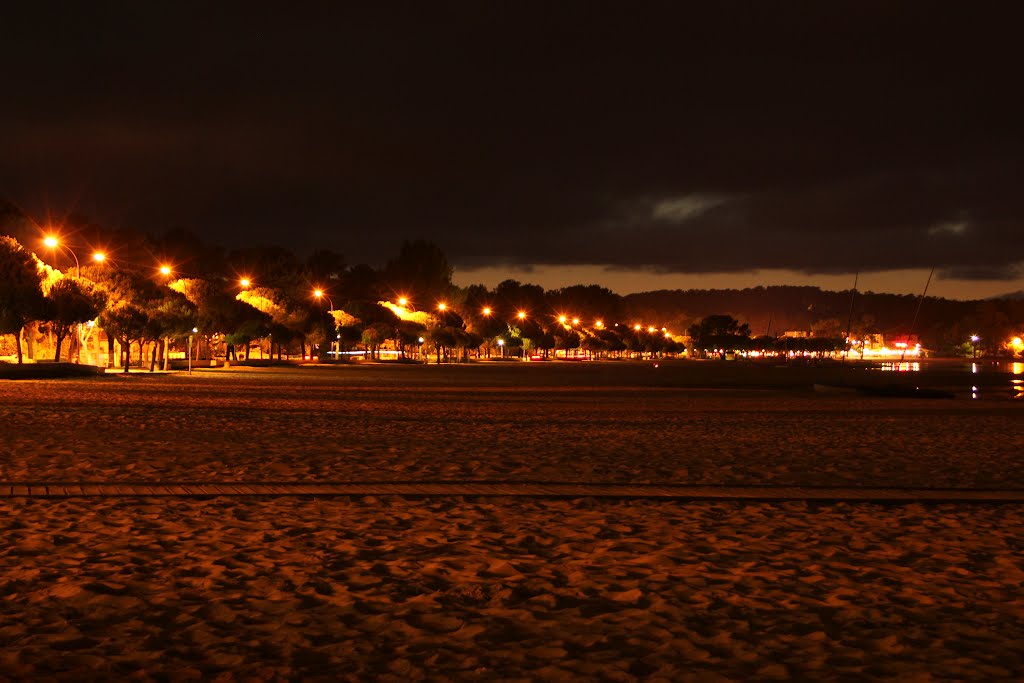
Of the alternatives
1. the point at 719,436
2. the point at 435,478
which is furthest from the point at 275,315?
the point at 435,478

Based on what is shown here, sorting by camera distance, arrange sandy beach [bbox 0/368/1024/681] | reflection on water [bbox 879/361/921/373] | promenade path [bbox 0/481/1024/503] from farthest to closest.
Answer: reflection on water [bbox 879/361/921/373], promenade path [bbox 0/481/1024/503], sandy beach [bbox 0/368/1024/681]

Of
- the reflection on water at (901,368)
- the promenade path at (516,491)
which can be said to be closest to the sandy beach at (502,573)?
the promenade path at (516,491)

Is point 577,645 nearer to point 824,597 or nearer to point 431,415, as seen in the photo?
point 824,597

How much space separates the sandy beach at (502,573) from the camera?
6133mm

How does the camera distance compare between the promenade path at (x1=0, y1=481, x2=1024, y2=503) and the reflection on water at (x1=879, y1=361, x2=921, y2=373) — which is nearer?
the promenade path at (x1=0, y1=481, x2=1024, y2=503)

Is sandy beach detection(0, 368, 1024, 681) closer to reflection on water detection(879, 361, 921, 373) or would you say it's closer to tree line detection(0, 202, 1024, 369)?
tree line detection(0, 202, 1024, 369)

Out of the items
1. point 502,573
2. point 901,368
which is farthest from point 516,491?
point 901,368

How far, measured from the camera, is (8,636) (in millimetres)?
6441

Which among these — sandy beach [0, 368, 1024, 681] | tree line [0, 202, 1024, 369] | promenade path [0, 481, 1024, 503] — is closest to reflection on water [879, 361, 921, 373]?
tree line [0, 202, 1024, 369]

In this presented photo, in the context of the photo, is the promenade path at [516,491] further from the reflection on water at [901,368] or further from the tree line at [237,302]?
the reflection on water at [901,368]

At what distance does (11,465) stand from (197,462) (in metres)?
2.58

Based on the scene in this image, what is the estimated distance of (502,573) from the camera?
336 inches

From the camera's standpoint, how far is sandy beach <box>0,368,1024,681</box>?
6133 millimetres

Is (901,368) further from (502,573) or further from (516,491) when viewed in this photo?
(502,573)
